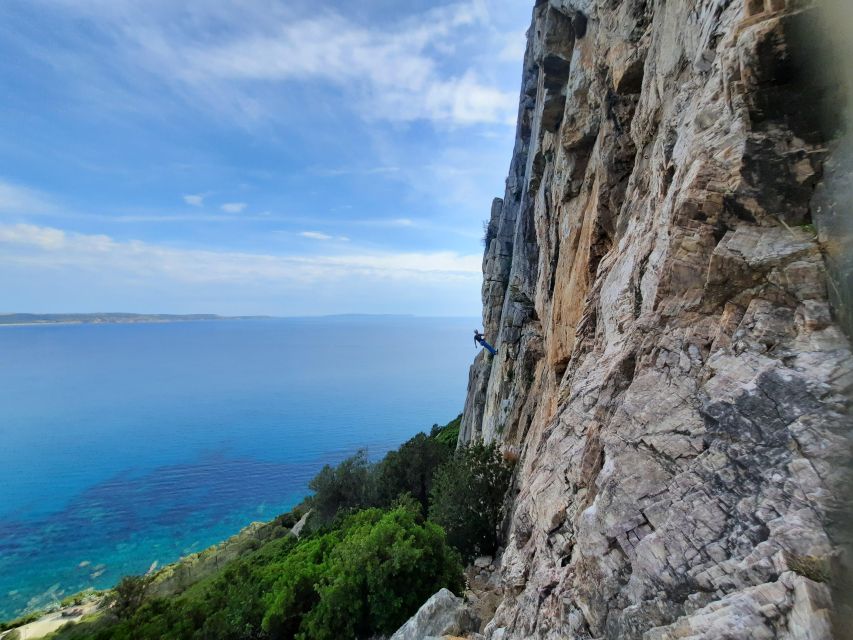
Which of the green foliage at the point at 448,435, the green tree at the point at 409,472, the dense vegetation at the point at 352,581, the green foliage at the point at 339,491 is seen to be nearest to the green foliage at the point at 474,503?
the dense vegetation at the point at 352,581

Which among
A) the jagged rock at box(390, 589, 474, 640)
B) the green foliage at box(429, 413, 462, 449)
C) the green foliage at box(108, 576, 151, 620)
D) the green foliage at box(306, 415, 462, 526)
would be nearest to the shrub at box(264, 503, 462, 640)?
the jagged rock at box(390, 589, 474, 640)

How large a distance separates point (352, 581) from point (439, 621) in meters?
4.88

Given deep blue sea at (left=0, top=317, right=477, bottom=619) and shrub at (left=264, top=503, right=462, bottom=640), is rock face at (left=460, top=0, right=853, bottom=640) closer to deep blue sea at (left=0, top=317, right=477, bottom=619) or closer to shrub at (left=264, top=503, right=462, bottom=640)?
shrub at (left=264, top=503, right=462, bottom=640)

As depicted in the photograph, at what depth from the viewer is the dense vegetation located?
16.2 meters

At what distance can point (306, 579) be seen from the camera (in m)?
18.7

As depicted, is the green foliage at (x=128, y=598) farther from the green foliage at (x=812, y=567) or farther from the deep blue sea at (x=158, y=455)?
the green foliage at (x=812, y=567)

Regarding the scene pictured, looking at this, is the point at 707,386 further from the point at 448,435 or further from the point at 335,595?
the point at 448,435

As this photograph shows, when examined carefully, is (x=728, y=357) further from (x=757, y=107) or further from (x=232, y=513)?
(x=232, y=513)

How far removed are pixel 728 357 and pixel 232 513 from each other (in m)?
64.6

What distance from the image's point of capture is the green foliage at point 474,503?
2320 centimetres

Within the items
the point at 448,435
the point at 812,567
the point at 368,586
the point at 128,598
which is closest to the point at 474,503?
the point at 368,586

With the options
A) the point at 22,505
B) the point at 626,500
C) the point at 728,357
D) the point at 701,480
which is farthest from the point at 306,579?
the point at 22,505

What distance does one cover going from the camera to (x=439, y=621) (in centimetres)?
1288

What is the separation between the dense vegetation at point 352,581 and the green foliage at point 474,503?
0.18ft
